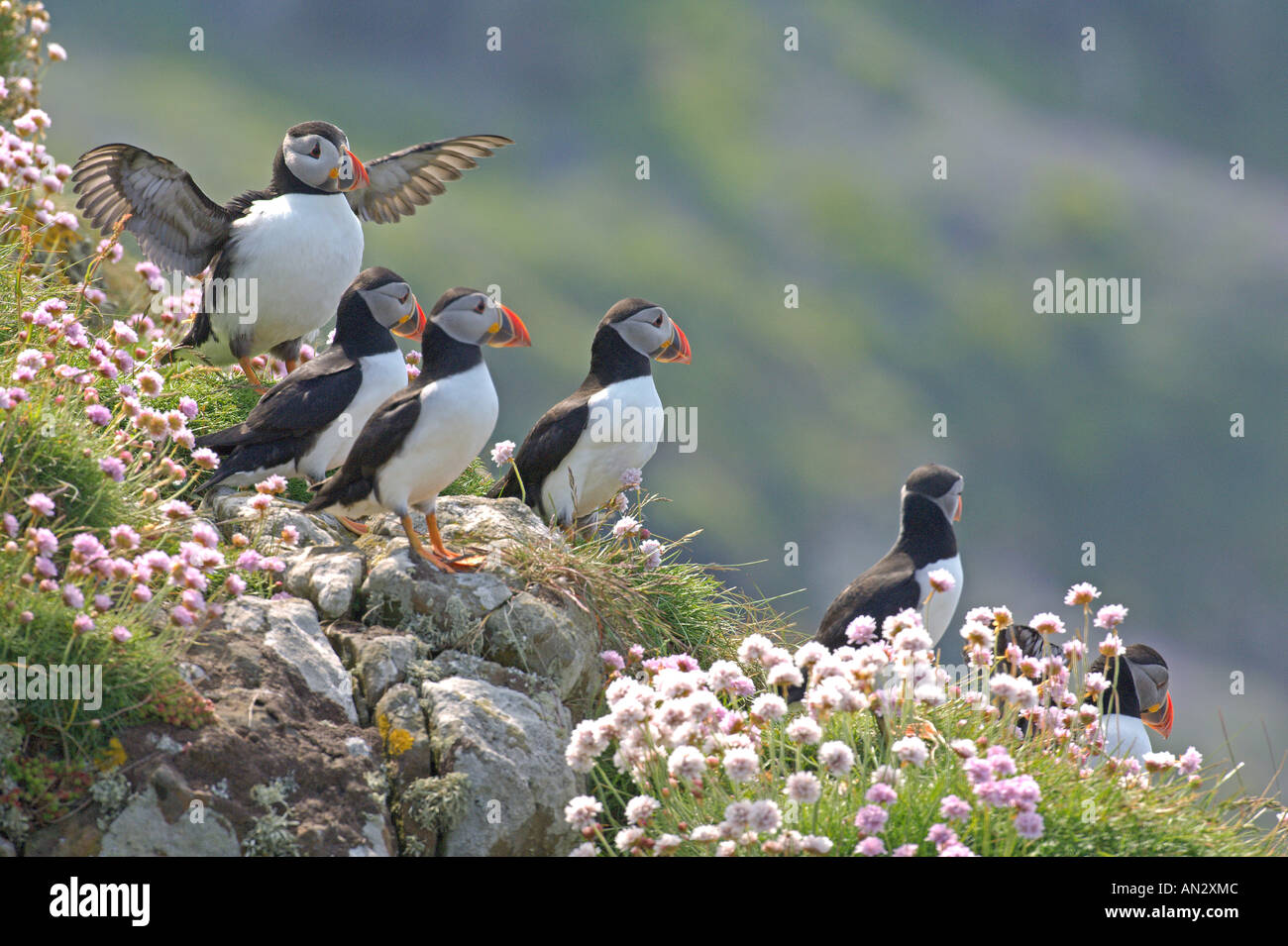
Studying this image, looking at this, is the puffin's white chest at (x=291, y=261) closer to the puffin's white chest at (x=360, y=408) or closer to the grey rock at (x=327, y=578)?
the puffin's white chest at (x=360, y=408)

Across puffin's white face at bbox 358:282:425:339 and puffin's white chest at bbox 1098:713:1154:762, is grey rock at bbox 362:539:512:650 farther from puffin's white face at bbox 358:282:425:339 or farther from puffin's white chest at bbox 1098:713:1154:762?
puffin's white chest at bbox 1098:713:1154:762

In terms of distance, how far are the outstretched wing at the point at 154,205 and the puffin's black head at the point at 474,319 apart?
350 cm

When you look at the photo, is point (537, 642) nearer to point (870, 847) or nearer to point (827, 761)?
point (827, 761)

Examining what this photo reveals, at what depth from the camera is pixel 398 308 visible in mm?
7113

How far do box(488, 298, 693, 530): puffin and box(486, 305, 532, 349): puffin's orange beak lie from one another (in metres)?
1.29

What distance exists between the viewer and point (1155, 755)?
5.34 m

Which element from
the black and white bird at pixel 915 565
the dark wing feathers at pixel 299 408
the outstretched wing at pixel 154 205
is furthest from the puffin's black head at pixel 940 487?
the outstretched wing at pixel 154 205

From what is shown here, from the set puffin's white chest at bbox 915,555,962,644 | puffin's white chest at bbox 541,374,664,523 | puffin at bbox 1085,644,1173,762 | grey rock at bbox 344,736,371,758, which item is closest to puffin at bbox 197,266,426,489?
puffin's white chest at bbox 541,374,664,523

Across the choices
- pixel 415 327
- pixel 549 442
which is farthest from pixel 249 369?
pixel 549 442

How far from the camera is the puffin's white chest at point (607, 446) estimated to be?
7.65m

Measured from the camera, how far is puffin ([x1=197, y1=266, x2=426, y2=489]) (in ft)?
23.3

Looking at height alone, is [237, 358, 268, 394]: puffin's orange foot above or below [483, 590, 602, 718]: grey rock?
above
